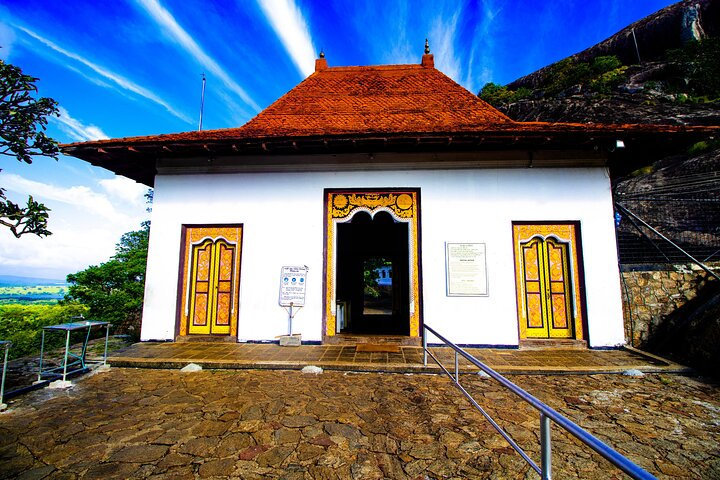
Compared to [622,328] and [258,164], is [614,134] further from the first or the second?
[258,164]

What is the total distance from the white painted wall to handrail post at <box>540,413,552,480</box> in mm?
4416

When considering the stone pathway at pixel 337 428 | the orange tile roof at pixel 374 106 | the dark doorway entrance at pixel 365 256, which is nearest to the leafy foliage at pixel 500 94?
the orange tile roof at pixel 374 106

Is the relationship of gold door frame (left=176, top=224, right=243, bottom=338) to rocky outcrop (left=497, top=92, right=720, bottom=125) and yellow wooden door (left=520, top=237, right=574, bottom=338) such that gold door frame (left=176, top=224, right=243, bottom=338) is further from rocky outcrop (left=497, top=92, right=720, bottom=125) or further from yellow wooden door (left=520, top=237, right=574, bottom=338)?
rocky outcrop (left=497, top=92, right=720, bottom=125)

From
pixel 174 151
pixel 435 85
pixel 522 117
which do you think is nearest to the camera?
pixel 174 151

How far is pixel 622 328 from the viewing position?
228 inches

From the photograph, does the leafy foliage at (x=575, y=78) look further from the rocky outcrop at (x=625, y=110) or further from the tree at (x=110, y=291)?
the tree at (x=110, y=291)

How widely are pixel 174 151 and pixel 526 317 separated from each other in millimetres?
7760

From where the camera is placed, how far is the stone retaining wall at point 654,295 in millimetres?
5863

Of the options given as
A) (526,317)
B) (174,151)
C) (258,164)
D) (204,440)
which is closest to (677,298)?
(526,317)

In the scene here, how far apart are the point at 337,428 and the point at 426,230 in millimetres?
4139

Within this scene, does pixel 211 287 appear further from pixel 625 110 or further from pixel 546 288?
pixel 625 110

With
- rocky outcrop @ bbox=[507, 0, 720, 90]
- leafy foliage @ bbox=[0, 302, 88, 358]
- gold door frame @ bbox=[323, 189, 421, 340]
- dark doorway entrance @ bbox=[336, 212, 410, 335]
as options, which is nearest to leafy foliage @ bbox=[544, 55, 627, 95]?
rocky outcrop @ bbox=[507, 0, 720, 90]

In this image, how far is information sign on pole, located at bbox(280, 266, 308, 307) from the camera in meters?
6.08

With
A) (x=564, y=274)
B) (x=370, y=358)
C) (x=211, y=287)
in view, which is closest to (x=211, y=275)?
(x=211, y=287)
